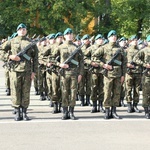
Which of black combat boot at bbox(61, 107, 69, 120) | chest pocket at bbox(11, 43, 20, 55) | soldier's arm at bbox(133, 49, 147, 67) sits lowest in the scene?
black combat boot at bbox(61, 107, 69, 120)

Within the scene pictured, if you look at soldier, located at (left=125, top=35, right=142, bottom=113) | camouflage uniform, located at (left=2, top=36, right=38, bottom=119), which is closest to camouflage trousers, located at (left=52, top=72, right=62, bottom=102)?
camouflage uniform, located at (left=2, top=36, right=38, bottom=119)

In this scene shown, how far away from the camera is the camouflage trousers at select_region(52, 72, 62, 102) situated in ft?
39.8

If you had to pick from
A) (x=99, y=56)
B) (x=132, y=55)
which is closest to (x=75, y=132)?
(x=99, y=56)

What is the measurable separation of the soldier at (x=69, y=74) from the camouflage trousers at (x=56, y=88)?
1.07 m

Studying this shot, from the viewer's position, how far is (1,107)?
1337 cm

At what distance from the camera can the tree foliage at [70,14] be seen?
137ft

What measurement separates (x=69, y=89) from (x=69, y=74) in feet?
1.06

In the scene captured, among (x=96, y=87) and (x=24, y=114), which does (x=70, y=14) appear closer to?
(x=96, y=87)

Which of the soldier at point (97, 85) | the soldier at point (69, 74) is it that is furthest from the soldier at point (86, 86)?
the soldier at point (69, 74)

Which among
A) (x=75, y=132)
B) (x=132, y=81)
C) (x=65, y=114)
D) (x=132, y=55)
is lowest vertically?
(x=75, y=132)

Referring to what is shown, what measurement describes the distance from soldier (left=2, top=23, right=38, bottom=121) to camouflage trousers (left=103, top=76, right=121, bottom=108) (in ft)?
5.11

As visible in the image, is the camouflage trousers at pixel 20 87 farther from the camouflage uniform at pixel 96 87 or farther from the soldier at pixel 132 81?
the soldier at pixel 132 81

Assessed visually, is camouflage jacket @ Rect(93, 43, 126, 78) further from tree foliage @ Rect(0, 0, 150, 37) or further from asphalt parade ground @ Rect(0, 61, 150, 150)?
tree foliage @ Rect(0, 0, 150, 37)

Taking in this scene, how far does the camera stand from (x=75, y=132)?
30.9ft
